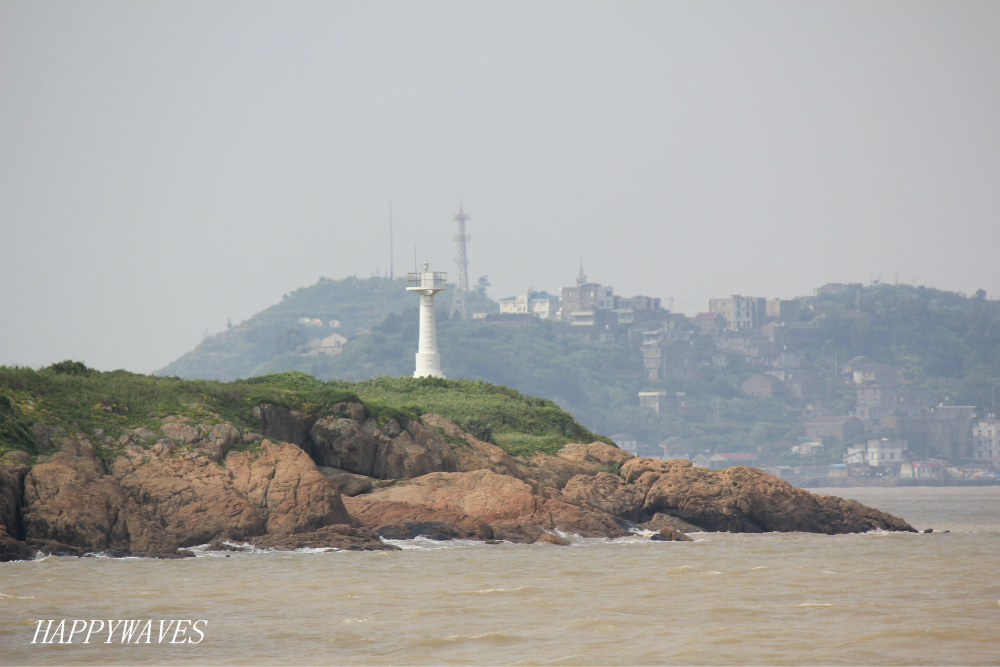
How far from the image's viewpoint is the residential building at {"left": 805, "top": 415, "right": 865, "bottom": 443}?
5468 inches

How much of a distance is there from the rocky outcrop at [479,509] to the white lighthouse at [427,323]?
52.2 ft

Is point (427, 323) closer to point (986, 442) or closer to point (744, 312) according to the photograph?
point (986, 442)

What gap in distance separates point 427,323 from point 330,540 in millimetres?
21556

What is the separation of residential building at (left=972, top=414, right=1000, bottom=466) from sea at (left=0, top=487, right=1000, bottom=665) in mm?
121893

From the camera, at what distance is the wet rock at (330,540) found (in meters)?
20.4

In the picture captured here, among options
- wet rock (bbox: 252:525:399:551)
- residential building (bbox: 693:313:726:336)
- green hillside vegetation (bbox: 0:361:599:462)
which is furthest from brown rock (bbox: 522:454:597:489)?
residential building (bbox: 693:313:726:336)

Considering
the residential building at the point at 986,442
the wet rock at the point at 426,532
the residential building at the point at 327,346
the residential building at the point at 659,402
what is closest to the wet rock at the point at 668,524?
the wet rock at the point at 426,532

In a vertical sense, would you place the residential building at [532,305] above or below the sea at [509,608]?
above

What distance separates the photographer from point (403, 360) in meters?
147

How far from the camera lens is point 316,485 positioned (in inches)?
854

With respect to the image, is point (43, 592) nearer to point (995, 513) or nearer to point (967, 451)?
point (995, 513)

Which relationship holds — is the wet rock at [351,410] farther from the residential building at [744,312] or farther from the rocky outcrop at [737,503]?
the residential building at [744,312]

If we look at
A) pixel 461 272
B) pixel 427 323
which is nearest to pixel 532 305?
pixel 461 272

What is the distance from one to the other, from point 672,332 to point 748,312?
18583mm
